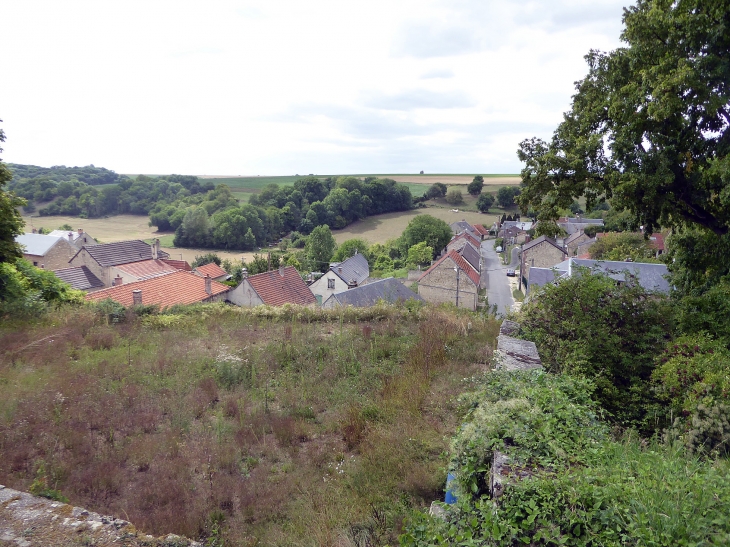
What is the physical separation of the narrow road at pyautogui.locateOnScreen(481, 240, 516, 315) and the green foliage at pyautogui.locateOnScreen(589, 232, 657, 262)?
325 inches

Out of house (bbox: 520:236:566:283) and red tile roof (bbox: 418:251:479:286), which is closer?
red tile roof (bbox: 418:251:479:286)

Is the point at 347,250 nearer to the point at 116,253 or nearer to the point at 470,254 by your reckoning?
the point at 470,254

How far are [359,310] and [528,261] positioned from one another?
125 feet

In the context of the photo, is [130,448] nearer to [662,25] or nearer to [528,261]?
[662,25]

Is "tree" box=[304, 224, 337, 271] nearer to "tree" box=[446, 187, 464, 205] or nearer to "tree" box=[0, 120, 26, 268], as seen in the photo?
"tree" box=[0, 120, 26, 268]

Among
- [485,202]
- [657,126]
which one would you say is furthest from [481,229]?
[657,126]

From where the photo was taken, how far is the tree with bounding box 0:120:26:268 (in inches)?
412

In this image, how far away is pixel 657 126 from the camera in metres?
9.11

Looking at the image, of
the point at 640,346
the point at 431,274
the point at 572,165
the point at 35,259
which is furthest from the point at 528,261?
the point at 35,259

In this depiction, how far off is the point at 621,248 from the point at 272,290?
2716cm

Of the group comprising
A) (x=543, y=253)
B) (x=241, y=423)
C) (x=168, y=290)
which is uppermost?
(x=241, y=423)

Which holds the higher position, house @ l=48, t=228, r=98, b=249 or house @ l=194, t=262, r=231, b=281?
house @ l=48, t=228, r=98, b=249

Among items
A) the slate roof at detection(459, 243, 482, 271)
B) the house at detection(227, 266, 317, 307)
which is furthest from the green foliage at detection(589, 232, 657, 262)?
the house at detection(227, 266, 317, 307)

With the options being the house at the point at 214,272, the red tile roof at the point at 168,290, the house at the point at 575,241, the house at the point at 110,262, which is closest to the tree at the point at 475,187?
the house at the point at 575,241
